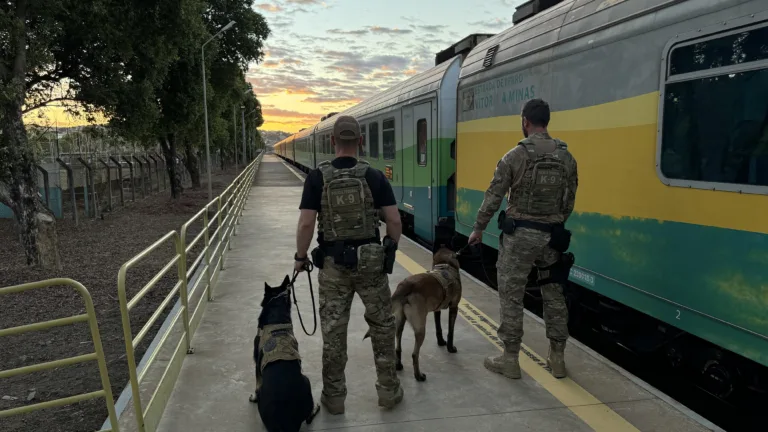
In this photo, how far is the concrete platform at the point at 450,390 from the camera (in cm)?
339

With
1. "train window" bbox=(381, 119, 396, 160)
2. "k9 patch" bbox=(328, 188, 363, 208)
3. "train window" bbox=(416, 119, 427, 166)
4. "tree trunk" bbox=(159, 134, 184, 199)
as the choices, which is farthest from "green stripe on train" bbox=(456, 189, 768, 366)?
"tree trunk" bbox=(159, 134, 184, 199)

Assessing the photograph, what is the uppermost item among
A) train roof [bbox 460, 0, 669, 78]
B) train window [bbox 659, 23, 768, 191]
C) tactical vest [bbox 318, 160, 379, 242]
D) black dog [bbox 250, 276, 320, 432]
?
train roof [bbox 460, 0, 669, 78]

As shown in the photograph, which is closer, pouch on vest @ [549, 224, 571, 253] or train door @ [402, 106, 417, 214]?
pouch on vest @ [549, 224, 571, 253]

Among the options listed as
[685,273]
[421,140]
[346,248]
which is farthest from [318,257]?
[421,140]

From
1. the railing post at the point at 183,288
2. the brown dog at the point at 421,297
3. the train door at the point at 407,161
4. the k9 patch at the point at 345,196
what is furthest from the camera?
the train door at the point at 407,161

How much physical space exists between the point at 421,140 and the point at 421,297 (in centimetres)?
524

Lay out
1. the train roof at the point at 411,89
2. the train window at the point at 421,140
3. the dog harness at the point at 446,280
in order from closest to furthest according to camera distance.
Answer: the dog harness at the point at 446,280, the train roof at the point at 411,89, the train window at the point at 421,140

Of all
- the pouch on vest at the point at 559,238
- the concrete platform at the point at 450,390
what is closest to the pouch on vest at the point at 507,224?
the pouch on vest at the point at 559,238

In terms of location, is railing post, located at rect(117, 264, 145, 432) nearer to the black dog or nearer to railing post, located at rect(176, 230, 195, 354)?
the black dog

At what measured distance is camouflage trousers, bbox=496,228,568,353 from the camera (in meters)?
3.85

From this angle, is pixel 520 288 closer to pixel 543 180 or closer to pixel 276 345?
pixel 543 180

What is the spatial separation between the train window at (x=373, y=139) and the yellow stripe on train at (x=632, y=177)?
7383mm

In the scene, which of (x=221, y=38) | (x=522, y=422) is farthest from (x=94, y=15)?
(x=221, y=38)

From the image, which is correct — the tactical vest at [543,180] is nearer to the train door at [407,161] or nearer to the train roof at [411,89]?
the train roof at [411,89]
